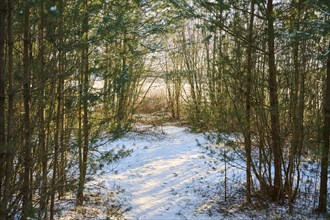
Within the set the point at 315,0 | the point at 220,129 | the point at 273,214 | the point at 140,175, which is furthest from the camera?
the point at 140,175

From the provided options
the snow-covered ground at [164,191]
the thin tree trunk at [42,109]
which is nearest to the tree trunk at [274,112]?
the snow-covered ground at [164,191]

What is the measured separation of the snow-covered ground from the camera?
15.8 ft

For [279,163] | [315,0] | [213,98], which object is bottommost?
[279,163]

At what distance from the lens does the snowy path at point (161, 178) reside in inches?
202

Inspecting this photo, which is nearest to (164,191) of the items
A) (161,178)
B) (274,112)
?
(161,178)

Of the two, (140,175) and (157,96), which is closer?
(140,175)

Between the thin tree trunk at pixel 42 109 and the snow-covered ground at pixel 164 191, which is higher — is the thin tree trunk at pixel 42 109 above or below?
above

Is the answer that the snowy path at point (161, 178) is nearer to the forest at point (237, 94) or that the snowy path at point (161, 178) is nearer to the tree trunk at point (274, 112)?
the forest at point (237, 94)

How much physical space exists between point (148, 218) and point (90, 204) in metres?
1.02

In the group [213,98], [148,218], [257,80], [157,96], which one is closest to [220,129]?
[213,98]

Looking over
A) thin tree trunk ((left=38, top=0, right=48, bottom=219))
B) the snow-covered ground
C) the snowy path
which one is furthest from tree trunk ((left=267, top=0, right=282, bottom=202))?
thin tree trunk ((left=38, top=0, right=48, bottom=219))

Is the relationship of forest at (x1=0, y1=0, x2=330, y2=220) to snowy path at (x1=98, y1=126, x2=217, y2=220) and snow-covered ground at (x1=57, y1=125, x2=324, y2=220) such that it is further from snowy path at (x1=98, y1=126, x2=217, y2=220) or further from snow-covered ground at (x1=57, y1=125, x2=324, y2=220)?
snowy path at (x1=98, y1=126, x2=217, y2=220)

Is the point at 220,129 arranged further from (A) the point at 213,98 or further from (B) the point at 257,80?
(B) the point at 257,80

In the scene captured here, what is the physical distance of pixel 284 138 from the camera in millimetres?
4773
